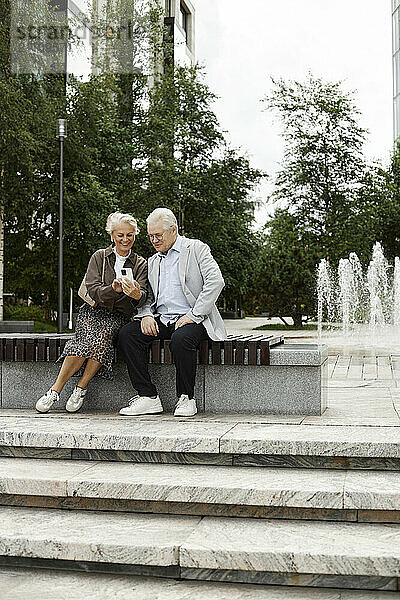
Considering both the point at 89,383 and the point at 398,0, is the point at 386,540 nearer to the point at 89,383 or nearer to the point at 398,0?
the point at 89,383

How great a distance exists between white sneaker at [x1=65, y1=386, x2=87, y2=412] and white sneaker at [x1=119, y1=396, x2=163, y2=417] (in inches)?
14.5

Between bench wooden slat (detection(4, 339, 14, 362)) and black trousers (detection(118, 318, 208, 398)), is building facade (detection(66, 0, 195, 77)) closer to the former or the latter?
bench wooden slat (detection(4, 339, 14, 362))

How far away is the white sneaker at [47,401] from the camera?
225 inches

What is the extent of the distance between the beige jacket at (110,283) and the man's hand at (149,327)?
264 mm

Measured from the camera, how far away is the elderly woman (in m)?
5.70

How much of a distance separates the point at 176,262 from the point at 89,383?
46.5 inches

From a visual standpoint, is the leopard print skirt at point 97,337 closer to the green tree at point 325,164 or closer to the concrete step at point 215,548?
the concrete step at point 215,548

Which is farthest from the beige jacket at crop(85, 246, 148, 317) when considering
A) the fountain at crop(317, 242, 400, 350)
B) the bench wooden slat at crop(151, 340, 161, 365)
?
the fountain at crop(317, 242, 400, 350)

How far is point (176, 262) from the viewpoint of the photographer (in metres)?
6.01

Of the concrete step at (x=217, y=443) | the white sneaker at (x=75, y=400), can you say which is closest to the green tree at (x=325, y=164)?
the white sneaker at (x=75, y=400)

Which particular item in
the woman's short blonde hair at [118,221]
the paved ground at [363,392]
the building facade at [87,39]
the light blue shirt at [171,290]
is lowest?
the paved ground at [363,392]

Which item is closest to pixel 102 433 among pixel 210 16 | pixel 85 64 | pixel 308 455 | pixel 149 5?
pixel 308 455

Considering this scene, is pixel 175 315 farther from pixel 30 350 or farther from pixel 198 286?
pixel 30 350

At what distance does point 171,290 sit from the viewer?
236 inches
